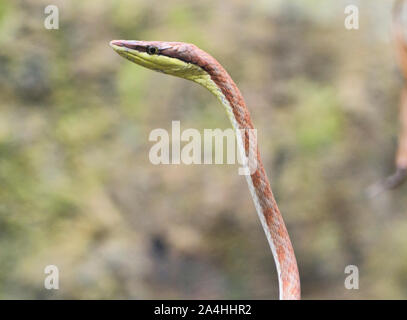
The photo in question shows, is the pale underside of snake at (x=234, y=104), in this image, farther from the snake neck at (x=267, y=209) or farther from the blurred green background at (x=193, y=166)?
the blurred green background at (x=193, y=166)

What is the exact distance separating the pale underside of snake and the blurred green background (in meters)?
1.37

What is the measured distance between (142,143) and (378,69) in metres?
1.22

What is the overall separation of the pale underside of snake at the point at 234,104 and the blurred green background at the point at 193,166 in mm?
1373

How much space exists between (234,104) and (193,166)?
1494 millimetres

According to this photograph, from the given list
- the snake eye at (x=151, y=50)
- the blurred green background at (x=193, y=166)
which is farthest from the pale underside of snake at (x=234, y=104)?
the blurred green background at (x=193, y=166)

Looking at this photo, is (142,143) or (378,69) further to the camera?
(378,69)

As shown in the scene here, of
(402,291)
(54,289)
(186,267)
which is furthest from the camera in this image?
(402,291)

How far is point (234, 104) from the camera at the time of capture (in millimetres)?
765

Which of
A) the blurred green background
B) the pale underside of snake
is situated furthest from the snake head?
the blurred green background

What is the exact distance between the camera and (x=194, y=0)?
7.84ft

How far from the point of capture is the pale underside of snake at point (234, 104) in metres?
0.73

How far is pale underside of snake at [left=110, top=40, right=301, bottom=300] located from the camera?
730mm
